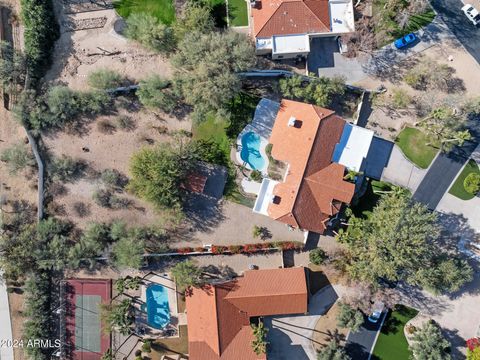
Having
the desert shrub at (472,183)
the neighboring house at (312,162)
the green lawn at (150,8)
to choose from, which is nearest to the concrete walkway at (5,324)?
the neighboring house at (312,162)

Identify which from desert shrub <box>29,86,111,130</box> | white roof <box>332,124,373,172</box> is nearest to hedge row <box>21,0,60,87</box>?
desert shrub <box>29,86,111,130</box>

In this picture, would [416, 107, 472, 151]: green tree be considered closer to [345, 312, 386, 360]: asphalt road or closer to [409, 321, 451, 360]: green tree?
[409, 321, 451, 360]: green tree

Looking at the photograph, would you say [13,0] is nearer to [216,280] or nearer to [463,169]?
[216,280]

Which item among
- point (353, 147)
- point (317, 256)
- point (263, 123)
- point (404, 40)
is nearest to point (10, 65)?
point (263, 123)

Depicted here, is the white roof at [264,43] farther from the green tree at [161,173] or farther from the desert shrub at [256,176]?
the desert shrub at [256,176]

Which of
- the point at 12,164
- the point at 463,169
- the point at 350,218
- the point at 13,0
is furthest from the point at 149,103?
the point at 463,169
